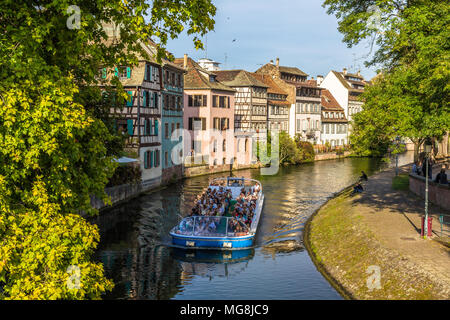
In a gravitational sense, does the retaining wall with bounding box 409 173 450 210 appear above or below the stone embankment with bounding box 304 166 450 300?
above

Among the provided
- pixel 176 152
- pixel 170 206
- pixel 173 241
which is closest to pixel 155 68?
pixel 176 152

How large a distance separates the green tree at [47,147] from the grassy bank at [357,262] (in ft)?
33.8

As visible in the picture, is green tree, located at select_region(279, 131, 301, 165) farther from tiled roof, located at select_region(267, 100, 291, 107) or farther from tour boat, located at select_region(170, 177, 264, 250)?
tour boat, located at select_region(170, 177, 264, 250)

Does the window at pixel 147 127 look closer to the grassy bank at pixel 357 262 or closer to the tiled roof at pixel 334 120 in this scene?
the grassy bank at pixel 357 262

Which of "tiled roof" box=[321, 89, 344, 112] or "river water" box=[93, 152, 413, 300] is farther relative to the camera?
"tiled roof" box=[321, 89, 344, 112]

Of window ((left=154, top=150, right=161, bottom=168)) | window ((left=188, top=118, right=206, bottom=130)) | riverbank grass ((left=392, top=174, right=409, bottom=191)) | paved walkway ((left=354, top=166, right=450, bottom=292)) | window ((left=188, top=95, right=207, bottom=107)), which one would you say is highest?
window ((left=188, top=95, right=207, bottom=107))

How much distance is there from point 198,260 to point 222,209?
729 cm

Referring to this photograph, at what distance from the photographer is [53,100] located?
8.09 metres

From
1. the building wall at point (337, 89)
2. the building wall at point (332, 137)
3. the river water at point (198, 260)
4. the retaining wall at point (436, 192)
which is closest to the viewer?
the river water at point (198, 260)

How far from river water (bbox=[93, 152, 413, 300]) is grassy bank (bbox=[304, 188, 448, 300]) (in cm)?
61

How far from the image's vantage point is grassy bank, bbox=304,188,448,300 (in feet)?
50.1

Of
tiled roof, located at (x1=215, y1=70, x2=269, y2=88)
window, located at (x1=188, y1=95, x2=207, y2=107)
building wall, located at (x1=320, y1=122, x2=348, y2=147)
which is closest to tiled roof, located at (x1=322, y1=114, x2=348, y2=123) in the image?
building wall, located at (x1=320, y1=122, x2=348, y2=147)

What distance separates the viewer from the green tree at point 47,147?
7715mm

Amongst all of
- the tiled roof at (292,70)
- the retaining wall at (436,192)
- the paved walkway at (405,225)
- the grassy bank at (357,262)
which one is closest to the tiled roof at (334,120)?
the tiled roof at (292,70)
